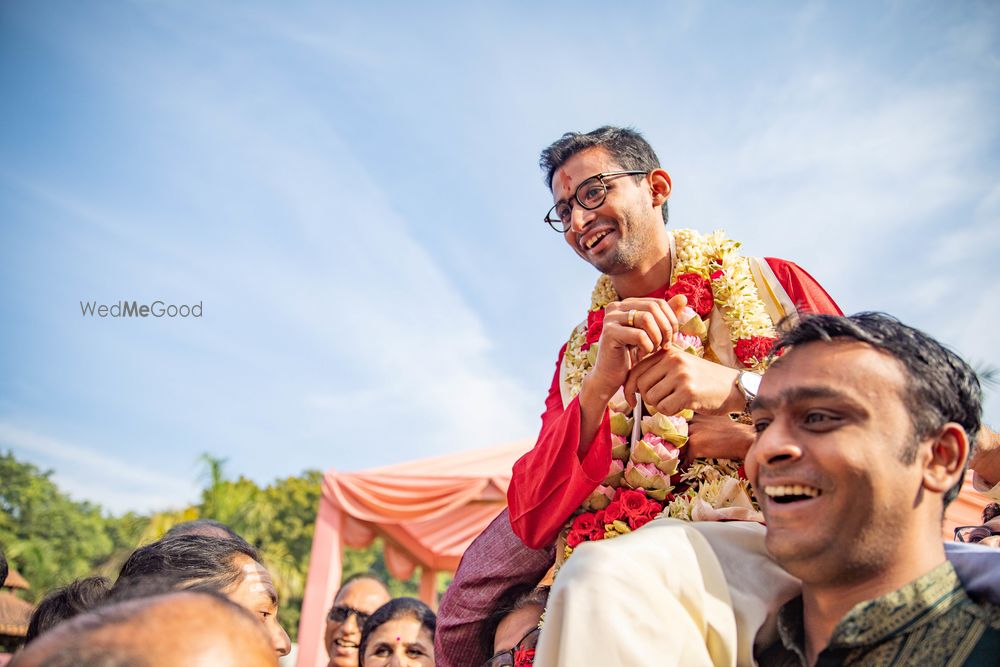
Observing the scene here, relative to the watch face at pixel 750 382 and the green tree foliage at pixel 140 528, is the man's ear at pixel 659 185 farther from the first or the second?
the green tree foliage at pixel 140 528

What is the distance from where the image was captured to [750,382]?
2.34m

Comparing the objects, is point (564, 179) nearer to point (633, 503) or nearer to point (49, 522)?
point (633, 503)

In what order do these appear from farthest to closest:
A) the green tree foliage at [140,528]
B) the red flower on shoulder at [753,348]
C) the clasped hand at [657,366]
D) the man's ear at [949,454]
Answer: the green tree foliage at [140,528], the red flower on shoulder at [753,348], the clasped hand at [657,366], the man's ear at [949,454]

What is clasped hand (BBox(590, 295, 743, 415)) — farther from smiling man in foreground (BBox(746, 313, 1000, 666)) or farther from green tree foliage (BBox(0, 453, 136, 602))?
green tree foliage (BBox(0, 453, 136, 602))

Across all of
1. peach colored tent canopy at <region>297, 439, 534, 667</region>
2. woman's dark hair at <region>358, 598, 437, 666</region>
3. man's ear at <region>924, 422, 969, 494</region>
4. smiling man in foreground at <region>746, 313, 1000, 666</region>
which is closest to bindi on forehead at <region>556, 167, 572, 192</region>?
smiling man in foreground at <region>746, 313, 1000, 666</region>

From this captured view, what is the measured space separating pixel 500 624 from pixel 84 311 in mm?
4513

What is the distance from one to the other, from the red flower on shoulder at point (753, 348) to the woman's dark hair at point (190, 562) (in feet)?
6.65

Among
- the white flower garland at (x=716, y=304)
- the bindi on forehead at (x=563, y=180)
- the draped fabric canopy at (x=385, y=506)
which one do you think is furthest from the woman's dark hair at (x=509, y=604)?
the draped fabric canopy at (x=385, y=506)

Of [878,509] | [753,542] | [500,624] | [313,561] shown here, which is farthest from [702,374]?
[313,561]

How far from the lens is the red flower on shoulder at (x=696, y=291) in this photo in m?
2.82

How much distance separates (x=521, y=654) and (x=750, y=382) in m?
1.29

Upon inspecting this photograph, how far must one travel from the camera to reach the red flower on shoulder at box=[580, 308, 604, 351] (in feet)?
9.93

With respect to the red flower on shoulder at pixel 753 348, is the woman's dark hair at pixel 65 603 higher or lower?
lower

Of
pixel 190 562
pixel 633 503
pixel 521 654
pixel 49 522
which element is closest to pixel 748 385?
pixel 633 503
